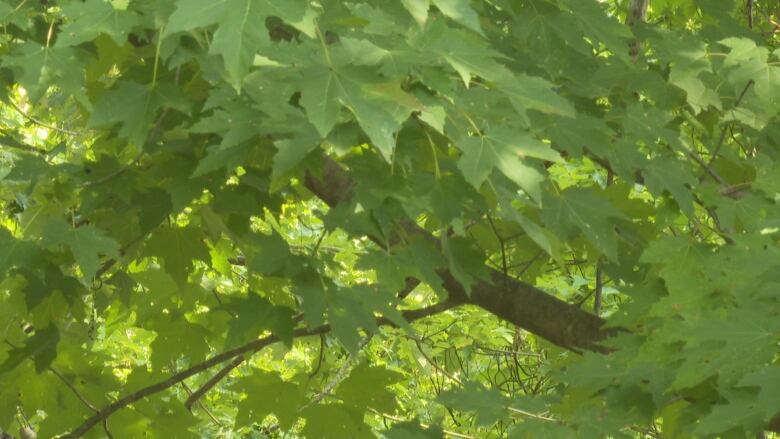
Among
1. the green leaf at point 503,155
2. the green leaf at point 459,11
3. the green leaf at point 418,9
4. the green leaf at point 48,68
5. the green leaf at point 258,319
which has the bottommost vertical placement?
the green leaf at point 258,319

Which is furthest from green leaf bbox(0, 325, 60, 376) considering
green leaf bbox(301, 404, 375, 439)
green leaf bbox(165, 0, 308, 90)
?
green leaf bbox(165, 0, 308, 90)

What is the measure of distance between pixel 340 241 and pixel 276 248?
3.40 m

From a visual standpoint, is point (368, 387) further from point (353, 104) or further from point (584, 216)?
point (353, 104)

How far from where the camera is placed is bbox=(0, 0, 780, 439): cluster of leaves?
1850mm

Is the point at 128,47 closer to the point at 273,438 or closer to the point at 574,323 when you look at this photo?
the point at 574,323

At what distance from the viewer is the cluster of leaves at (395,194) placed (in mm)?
1850

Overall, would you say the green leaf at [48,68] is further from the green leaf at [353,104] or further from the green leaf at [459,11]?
the green leaf at [459,11]

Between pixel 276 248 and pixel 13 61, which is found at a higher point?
pixel 13 61

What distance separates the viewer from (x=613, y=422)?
2.29m

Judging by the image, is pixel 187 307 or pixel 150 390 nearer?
pixel 150 390

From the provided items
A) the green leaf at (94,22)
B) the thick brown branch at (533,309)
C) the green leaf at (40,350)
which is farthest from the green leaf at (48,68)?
the green leaf at (40,350)

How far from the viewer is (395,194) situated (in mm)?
2074

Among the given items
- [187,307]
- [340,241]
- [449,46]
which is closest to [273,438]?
[340,241]

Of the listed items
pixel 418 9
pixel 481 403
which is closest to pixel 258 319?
pixel 481 403
